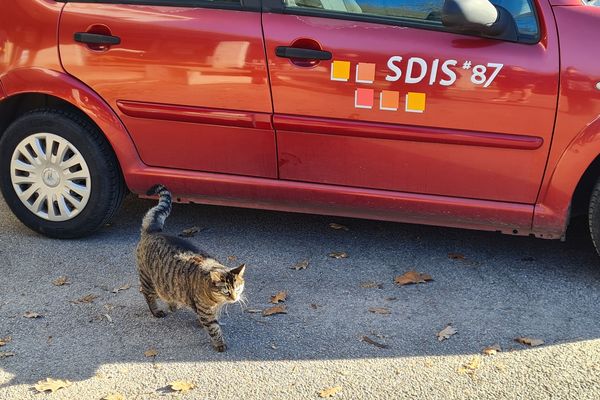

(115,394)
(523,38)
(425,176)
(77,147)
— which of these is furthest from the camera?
(77,147)

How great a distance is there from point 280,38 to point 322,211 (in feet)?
3.27

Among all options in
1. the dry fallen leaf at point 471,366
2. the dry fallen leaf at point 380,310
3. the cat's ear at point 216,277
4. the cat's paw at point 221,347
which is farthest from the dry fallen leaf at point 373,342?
the cat's ear at point 216,277

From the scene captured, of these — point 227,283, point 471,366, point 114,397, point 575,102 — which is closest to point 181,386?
point 114,397

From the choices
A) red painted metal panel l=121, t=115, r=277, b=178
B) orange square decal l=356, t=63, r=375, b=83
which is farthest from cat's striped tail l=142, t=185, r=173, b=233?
orange square decal l=356, t=63, r=375, b=83

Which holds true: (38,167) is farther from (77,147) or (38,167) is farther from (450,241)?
(450,241)

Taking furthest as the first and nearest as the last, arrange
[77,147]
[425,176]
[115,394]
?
[77,147]
[425,176]
[115,394]

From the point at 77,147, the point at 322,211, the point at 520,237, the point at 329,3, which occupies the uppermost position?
the point at 329,3

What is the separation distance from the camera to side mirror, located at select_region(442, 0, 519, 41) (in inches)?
153

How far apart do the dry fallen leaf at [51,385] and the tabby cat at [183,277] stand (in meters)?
0.65

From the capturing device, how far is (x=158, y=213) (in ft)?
13.5

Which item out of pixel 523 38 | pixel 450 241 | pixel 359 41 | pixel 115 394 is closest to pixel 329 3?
pixel 359 41

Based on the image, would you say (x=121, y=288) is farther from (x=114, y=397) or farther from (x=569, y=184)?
(x=569, y=184)

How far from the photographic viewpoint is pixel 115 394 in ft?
10.9

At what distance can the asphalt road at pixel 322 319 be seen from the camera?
11.2 feet
